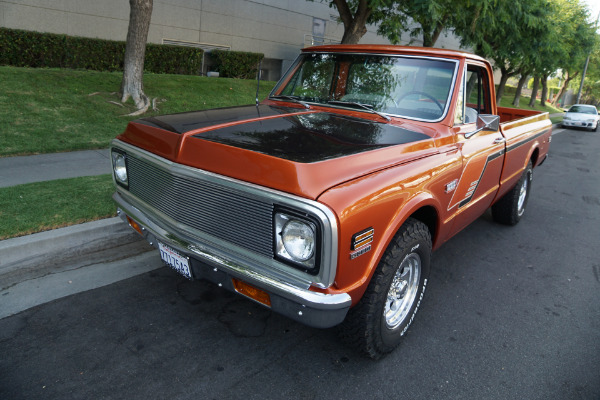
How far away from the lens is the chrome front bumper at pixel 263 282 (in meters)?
2.20

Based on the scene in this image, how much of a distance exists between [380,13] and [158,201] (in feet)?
33.7

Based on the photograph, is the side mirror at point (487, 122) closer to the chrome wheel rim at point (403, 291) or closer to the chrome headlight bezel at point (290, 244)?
the chrome wheel rim at point (403, 291)

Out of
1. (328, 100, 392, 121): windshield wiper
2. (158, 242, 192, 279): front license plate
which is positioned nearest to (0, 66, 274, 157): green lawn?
(158, 242, 192, 279): front license plate

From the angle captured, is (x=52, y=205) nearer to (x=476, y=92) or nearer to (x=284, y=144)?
(x=284, y=144)

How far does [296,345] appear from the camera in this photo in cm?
299

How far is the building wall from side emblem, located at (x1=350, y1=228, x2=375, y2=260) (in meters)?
13.4

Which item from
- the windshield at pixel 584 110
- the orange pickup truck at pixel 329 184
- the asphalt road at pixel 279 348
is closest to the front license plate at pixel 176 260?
the orange pickup truck at pixel 329 184

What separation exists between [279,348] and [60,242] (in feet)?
7.26

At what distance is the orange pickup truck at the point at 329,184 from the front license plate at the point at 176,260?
0.05ft

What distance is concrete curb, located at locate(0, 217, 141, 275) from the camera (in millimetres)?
3580

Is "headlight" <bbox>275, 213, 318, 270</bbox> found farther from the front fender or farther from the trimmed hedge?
the trimmed hedge

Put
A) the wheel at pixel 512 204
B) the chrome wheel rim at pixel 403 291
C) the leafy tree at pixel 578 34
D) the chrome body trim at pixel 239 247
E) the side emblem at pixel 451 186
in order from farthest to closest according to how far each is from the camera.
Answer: the leafy tree at pixel 578 34, the wheel at pixel 512 204, the side emblem at pixel 451 186, the chrome wheel rim at pixel 403 291, the chrome body trim at pixel 239 247

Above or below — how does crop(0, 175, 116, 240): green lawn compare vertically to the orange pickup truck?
below

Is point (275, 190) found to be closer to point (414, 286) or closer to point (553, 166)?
point (414, 286)
